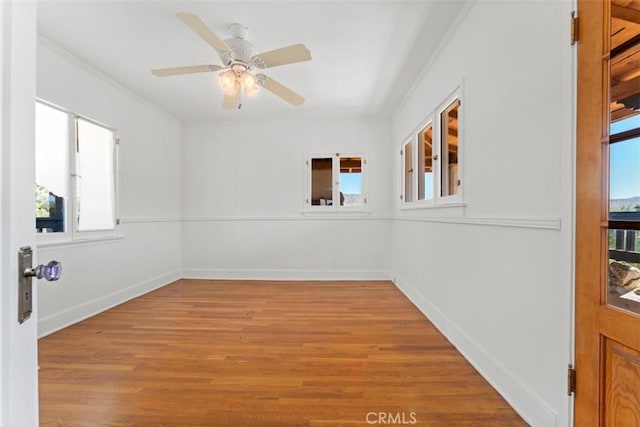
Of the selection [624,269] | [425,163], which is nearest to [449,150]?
[425,163]

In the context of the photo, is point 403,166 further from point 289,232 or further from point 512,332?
point 512,332

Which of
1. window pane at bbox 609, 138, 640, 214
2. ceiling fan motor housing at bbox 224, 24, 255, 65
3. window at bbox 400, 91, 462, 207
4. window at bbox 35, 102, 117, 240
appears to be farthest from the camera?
window at bbox 35, 102, 117, 240

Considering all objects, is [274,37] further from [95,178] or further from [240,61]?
[95,178]

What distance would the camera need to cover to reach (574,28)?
1270 mm

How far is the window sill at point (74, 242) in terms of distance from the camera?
2.59 metres

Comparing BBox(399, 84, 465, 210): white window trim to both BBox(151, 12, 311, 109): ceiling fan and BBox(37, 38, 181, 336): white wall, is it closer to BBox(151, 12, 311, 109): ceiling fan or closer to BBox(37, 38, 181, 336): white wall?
BBox(151, 12, 311, 109): ceiling fan

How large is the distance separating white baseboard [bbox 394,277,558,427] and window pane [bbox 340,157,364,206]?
2384 millimetres

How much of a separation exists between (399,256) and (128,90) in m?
4.12

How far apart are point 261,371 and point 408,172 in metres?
3.01

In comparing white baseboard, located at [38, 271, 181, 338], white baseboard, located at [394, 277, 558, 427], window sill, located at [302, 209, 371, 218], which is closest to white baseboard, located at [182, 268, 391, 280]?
white baseboard, located at [38, 271, 181, 338]

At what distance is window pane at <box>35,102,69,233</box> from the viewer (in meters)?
2.65

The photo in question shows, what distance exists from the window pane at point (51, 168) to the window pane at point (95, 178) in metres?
0.16

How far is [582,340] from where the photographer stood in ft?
4.07

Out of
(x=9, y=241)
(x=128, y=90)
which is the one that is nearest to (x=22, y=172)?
(x=9, y=241)
